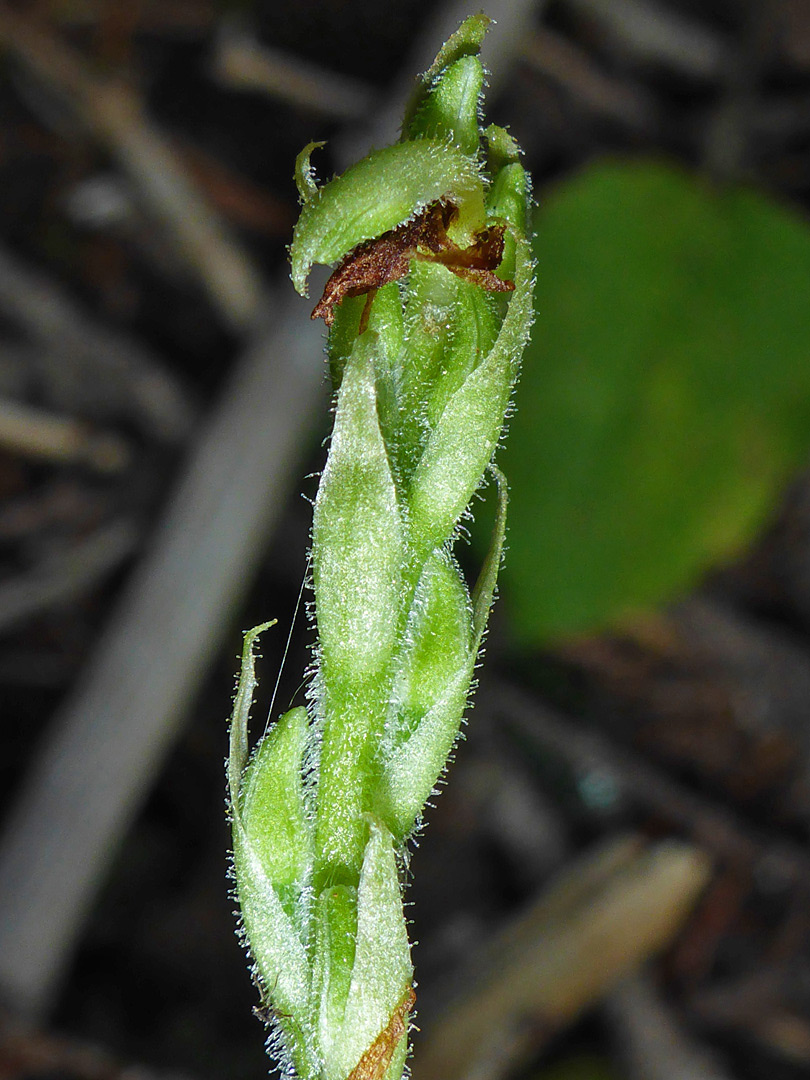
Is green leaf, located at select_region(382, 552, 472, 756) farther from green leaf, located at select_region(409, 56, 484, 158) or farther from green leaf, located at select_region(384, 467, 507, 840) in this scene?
green leaf, located at select_region(409, 56, 484, 158)

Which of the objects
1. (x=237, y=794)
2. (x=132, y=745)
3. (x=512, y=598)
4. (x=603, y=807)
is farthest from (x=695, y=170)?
Result: (x=237, y=794)

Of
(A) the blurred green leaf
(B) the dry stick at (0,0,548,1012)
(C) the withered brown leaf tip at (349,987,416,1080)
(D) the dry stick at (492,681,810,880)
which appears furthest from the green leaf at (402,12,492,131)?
(D) the dry stick at (492,681,810,880)

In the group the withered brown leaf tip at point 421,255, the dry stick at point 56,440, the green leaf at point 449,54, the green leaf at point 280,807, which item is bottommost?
the green leaf at point 280,807

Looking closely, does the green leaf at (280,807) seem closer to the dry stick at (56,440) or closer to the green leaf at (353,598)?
the green leaf at (353,598)

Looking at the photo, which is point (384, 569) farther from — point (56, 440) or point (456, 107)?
point (56, 440)

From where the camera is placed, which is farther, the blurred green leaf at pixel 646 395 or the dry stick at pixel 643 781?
the dry stick at pixel 643 781

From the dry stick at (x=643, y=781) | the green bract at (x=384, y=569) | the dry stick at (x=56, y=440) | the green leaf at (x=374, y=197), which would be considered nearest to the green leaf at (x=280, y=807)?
the green bract at (x=384, y=569)

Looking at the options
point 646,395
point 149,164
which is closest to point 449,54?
point 646,395
